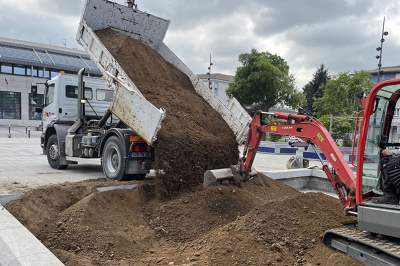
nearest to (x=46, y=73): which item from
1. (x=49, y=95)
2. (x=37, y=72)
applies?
(x=37, y=72)

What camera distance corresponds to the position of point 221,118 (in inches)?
298

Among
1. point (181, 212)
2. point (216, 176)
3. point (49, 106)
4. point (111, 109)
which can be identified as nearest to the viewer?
point (181, 212)

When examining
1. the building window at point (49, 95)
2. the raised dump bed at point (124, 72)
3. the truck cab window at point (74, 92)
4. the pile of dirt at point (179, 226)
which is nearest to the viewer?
the pile of dirt at point (179, 226)

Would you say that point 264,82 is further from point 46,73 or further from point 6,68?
point 6,68

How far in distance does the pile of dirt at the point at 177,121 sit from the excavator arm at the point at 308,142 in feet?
1.91

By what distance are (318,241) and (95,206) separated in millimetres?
3274

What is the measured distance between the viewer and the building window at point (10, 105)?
119ft

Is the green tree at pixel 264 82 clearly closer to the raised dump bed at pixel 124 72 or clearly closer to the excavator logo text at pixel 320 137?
the raised dump bed at pixel 124 72

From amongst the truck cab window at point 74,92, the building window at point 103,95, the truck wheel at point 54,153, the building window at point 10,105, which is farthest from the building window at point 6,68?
the building window at point 103,95

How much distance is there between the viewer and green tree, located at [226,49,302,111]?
91.5ft

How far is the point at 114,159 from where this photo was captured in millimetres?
8039

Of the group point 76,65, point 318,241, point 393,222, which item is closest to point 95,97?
point 318,241

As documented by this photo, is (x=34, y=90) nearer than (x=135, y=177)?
No

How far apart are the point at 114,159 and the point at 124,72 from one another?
2093mm
